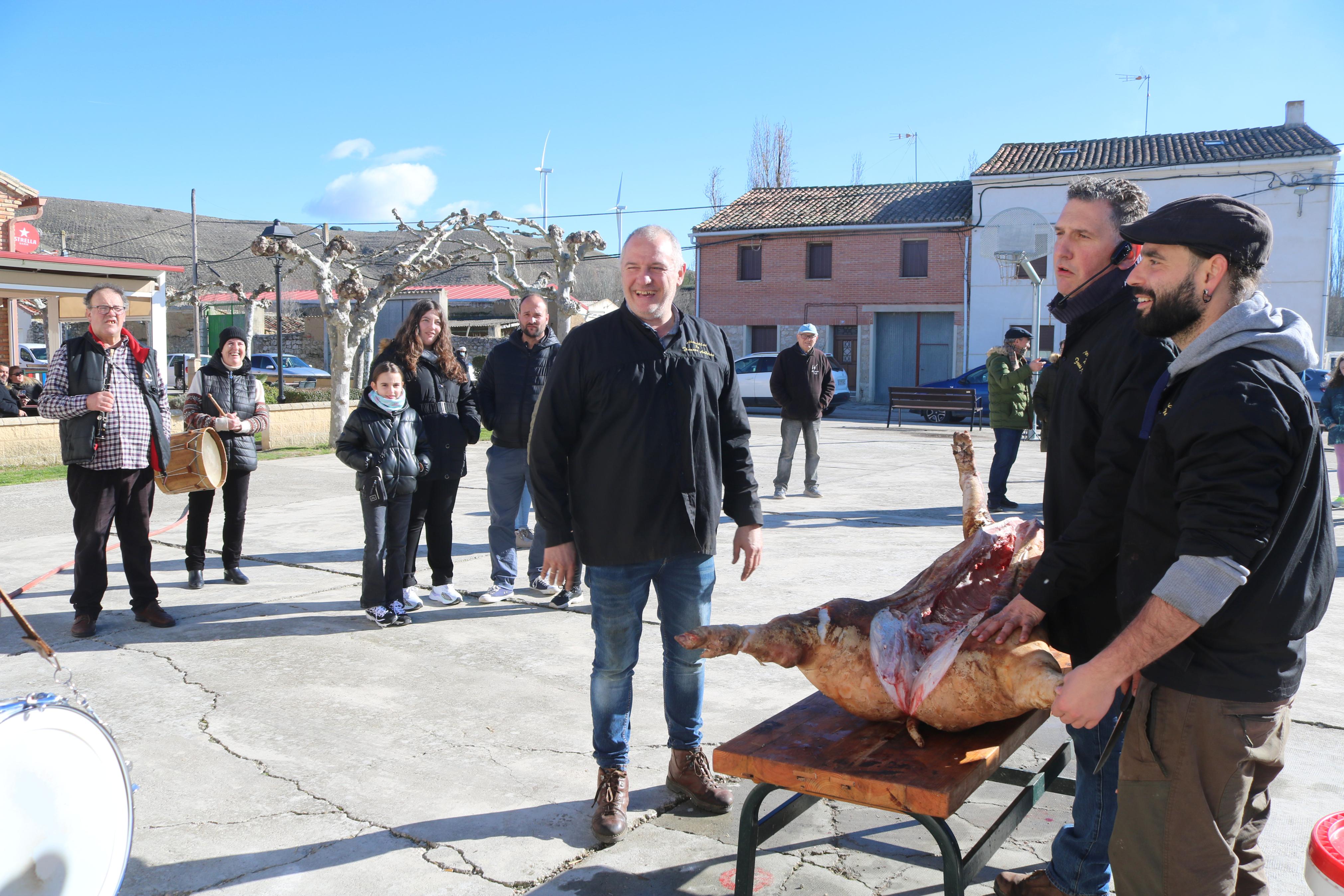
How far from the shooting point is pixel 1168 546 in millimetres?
1972

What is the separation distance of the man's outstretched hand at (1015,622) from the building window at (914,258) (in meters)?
28.9

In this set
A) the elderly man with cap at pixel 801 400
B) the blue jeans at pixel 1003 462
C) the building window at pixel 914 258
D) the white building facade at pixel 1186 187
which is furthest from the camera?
the building window at pixel 914 258

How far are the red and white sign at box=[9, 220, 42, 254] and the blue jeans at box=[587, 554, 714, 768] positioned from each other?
2121 cm

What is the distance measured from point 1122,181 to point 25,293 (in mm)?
17253

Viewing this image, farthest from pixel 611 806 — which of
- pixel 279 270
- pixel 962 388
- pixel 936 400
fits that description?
pixel 962 388

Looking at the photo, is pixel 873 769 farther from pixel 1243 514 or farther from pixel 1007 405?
pixel 1007 405

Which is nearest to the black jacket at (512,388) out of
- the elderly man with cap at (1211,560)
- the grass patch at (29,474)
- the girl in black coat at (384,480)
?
the girl in black coat at (384,480)

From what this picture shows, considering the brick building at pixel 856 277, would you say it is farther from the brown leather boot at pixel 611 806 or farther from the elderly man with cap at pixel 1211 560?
the elderly man with cap at pixel 1211 560

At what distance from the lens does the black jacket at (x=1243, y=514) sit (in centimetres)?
173

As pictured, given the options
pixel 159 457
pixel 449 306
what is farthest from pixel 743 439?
pixel 449 306

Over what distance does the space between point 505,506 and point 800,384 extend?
5.00 meters

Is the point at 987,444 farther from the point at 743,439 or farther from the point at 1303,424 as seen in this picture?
the point at 1303,424

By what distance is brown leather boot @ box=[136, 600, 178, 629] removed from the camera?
5.27 metres

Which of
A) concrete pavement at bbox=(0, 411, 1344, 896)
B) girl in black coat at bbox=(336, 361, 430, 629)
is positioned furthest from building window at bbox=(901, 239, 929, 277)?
girl in black coat at bbox=(336, 361, 430, 629)
